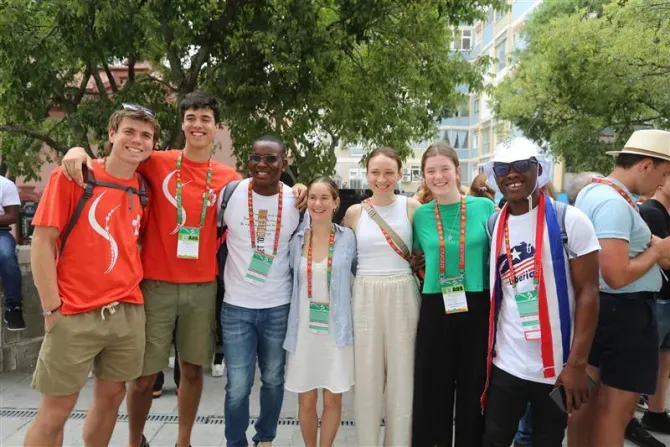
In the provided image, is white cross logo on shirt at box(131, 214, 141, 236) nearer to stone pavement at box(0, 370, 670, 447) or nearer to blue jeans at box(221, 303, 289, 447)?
blue jeans at box(221, 303, 289, 447)

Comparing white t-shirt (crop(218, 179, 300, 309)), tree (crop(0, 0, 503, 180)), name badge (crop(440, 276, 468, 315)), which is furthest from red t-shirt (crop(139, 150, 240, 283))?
tree (crop(0, 0, 503, 180))

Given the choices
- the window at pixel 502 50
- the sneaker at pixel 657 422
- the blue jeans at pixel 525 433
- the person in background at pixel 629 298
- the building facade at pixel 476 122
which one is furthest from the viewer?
the window at pixel 502 50

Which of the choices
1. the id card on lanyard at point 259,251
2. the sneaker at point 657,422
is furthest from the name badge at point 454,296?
the sneaker at point 657,422

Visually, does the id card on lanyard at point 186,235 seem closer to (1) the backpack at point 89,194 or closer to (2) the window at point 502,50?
(1) the backpack at point 89,194

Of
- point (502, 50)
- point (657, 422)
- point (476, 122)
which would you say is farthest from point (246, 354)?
point (476, 122)

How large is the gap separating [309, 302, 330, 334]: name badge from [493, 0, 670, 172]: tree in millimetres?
10042

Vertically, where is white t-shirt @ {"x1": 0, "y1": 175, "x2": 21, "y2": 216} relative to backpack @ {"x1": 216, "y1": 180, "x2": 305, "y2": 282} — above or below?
above

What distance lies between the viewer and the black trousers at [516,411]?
253 centimetres

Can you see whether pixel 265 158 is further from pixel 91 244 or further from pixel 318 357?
pixel 318 357

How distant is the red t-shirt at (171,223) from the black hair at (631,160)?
8.27 feet

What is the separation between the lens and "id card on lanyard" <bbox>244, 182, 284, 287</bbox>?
10.6ft

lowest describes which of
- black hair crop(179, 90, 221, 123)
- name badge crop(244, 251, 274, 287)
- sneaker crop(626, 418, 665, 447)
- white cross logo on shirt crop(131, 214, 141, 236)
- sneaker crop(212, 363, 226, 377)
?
sneaker crop(626, 418, 665, 447)

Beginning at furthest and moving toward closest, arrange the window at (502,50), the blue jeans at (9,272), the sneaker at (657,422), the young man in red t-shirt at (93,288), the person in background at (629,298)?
the window at (502,50), the blue jeans at (9,272), the sneaker at (657,422), the person in background at (629,298), the young man in red t-shirt at (93,288)

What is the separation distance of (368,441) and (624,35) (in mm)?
10781
